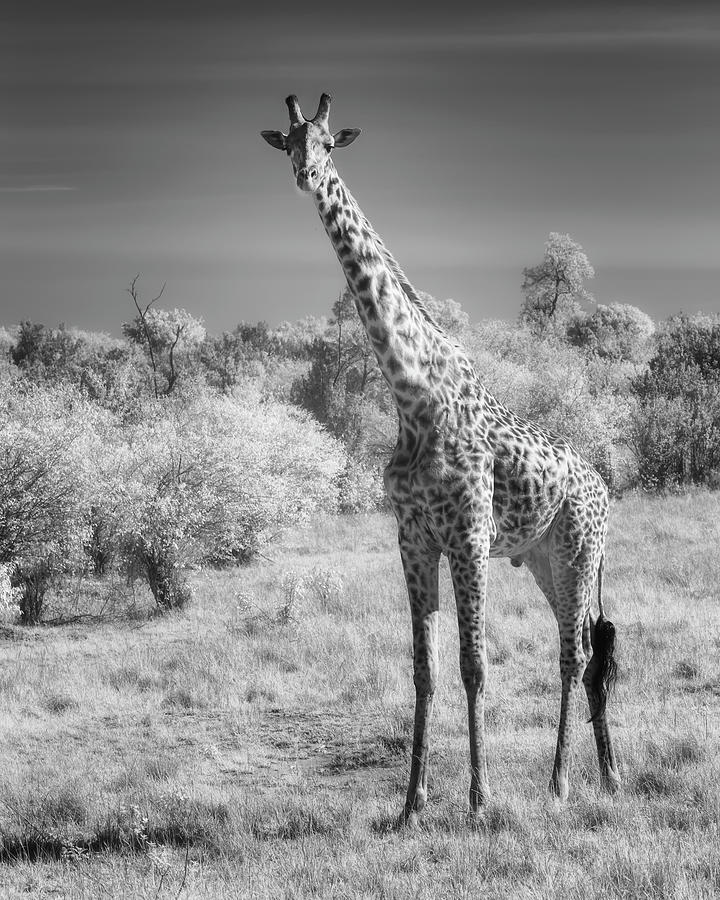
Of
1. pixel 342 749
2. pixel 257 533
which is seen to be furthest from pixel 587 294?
pixel 342 749

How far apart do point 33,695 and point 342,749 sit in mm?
3980

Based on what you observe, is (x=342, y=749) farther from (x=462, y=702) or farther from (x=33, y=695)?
(x=33, y=695)

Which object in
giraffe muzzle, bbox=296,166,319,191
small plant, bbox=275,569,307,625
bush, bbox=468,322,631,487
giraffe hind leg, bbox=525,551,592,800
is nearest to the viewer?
giraffe muzzle, bbox=296,166,319,191

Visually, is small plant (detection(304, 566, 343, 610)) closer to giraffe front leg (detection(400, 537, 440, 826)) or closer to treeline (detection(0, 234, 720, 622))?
treeline (detection(0, 234, 720, 622))

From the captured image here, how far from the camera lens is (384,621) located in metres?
12.2

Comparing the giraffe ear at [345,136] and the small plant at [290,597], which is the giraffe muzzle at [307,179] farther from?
the small plant at [290,597]

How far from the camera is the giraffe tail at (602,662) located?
6479 millimetres

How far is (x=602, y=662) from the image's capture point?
6574mm

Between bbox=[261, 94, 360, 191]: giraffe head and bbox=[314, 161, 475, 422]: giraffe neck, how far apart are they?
0.43 feet

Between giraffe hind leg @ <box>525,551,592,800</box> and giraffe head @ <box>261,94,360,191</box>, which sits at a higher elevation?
giraffe head @ <box>261,94,360,191</box>

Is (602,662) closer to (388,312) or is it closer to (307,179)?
(388,312)

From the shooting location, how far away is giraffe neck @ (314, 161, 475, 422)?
5660mm

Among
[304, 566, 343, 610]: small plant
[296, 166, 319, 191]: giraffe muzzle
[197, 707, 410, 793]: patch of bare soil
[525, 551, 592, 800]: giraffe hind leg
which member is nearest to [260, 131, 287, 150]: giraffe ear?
[296, 166, 319, 191]: giraffe muzzle

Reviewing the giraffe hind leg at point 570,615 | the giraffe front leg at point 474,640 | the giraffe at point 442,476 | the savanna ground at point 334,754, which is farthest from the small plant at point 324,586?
the giraffe front leg at point 474,640
